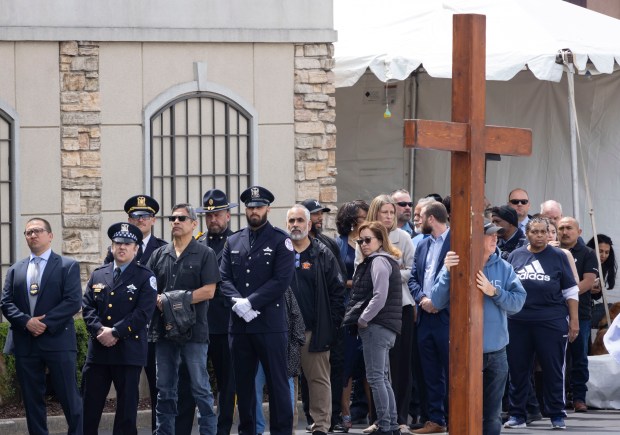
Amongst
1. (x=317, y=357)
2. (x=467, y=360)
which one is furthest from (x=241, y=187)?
(x=467, y=360)

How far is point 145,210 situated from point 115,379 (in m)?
1.68

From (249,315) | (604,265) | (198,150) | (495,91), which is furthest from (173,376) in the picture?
(495,91)

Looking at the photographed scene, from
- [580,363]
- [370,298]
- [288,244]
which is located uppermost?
[288,244]

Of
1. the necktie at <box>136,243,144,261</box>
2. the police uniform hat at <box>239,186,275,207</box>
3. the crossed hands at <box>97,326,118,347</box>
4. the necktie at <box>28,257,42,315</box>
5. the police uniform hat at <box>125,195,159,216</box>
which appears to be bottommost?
the crossed hands at <box>97,326,118,347</box>

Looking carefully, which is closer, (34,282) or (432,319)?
(34,282)

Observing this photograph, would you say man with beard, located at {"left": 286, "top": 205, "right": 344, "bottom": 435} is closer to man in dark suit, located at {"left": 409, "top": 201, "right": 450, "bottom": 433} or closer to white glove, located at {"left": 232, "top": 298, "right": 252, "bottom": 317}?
man in dark suit, located at {"left": 409, "top": 201, "right": 450, "bottom": 433}

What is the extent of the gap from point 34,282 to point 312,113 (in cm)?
451

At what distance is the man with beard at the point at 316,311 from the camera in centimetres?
1152

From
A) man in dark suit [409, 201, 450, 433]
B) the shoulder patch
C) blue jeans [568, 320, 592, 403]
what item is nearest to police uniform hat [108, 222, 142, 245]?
the shoulder patch

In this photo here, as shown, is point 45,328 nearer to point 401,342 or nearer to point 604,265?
point 401,342

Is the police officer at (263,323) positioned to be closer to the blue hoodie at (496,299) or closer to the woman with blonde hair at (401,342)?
the blue hoodie at (496,299)

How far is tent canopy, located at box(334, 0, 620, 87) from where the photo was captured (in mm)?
14758

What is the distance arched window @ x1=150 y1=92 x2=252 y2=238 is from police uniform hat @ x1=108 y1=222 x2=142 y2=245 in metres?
3.20

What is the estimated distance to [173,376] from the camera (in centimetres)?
1062
